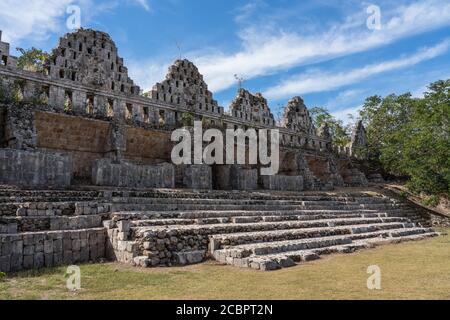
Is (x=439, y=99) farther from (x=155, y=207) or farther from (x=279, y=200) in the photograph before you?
(x=155, y=207)

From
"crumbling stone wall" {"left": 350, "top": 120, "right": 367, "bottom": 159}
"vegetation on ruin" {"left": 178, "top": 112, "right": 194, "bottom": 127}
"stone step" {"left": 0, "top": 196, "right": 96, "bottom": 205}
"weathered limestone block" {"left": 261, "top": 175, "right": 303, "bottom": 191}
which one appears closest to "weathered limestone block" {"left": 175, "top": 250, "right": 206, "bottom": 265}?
"stone step" {"left": 0, "top": 196, "right": 96, "bottom": 205}

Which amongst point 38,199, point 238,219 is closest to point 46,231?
point 38,199

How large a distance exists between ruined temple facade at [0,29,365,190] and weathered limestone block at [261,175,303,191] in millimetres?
67

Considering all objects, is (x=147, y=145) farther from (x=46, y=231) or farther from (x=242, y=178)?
(x=46, y=231)

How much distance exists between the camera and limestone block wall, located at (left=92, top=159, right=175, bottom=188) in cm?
1628

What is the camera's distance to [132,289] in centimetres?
664

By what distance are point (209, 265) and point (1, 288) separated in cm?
427

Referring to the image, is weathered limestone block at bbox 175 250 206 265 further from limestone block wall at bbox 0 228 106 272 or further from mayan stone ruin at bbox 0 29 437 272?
limestone block wall at bbox 0 228 106 272

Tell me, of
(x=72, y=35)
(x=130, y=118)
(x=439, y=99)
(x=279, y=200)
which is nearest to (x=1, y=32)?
(x=72, y=35)

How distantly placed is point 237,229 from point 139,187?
6799 millimetres

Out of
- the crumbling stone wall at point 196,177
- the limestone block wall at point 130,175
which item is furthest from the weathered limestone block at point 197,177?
the limestone block wall at point 130,175

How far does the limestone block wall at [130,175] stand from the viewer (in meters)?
16.3

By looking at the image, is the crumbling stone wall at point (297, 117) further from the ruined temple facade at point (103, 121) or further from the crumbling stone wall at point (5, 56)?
the crumbling stone wall at point (5, 56)

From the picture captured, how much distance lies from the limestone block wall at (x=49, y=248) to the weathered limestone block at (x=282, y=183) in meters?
15.5
